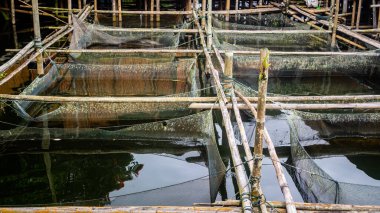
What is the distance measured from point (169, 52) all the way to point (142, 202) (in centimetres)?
452

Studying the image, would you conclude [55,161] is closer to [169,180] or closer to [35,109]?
[35,109]

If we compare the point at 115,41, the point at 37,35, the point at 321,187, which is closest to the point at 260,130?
the point at 321,187

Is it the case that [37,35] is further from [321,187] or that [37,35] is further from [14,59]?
[321,187]

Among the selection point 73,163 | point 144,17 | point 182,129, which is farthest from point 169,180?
point 144,17

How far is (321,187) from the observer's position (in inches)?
159

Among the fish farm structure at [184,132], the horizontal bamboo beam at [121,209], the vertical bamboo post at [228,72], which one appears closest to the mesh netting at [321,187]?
the fish farm structure at [184,132]

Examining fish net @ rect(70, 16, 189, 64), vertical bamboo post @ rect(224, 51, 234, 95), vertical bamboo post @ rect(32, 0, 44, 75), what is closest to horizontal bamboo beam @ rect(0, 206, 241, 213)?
vertical bamboo post @ rect(224, 51, 234, 95)

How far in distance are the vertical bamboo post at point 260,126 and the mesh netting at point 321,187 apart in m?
0.90

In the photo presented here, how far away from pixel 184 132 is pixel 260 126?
223 cm

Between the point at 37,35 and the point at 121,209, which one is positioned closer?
the point at 121,209

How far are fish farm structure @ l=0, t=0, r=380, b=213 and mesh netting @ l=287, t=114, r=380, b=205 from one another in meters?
0.01

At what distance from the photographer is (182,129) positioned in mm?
5391

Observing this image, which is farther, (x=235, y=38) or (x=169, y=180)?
(x=235, y=38)

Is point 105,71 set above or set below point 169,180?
above
